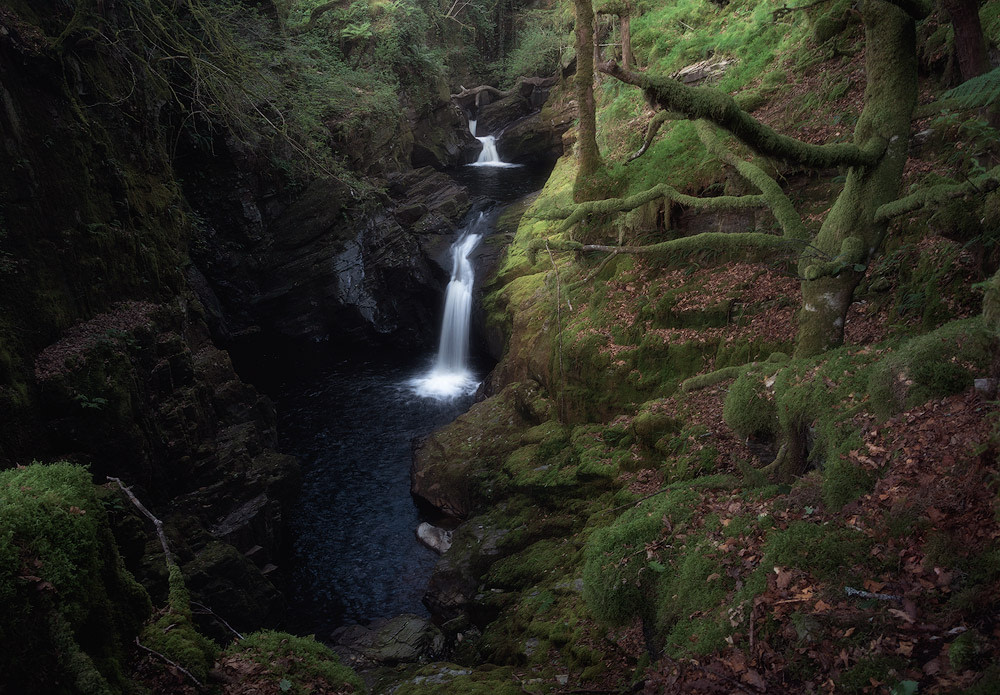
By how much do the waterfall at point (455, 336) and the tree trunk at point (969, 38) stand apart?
14349 millimetres

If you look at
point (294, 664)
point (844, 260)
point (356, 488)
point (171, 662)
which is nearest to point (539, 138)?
point (356, 488)

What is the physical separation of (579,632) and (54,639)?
4.52 meters

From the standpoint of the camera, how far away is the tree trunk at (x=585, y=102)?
34.8ft

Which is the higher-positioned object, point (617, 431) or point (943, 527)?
point (943, 527)

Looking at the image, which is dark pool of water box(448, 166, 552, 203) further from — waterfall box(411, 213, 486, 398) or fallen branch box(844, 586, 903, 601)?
fallen branch box(844, 586, 903, 601)

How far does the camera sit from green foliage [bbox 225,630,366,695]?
14.9 ft

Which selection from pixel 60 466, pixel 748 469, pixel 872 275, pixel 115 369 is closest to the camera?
pixel 60 466

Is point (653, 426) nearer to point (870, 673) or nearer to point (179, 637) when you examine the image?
point (870, 673)

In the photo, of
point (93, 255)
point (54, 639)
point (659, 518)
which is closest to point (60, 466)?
point (54, 639)

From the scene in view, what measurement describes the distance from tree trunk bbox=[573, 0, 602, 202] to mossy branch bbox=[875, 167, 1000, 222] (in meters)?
7.00

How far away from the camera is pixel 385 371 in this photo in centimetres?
2020

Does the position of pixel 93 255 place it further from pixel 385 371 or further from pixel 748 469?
pixel 748 469

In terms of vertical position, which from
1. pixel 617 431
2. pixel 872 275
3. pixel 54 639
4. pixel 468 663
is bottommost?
pixel 468 663

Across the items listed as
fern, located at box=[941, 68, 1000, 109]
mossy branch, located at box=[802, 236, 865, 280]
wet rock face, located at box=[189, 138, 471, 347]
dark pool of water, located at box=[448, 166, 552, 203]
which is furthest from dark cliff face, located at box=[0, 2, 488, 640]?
dark pool of water, located at box=[448, 166, 552, 203]
